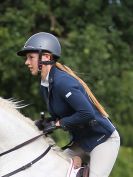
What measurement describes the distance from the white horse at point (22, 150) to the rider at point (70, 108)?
17 cm

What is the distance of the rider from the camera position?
217 inches

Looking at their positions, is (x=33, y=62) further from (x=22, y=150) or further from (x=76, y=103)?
(x=22, y=150)

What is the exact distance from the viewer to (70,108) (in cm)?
562

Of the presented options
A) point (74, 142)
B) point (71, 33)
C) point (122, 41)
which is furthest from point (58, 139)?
point (74, 142)

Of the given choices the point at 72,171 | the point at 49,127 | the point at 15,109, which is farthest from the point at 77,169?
the point at 15,109

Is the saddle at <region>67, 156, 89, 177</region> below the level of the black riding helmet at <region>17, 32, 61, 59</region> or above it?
below

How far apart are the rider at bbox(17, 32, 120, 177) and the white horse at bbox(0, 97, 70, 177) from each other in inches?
6.7

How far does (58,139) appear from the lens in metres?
11.8

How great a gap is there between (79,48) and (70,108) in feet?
27.8

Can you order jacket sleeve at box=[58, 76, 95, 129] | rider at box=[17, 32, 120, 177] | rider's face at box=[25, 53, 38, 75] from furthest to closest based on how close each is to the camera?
1. rider's face at box=[25, 53, 38, 75]
2. rider at box=[17, 32, 120, 177]
3. jacket sleeve at box=[58, 76, 95, 129]

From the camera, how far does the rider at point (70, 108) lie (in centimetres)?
551

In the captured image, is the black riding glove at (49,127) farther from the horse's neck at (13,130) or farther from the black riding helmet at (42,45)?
the black riding helmet at (42,45)

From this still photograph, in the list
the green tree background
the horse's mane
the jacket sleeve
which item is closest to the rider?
the jacket sleeve

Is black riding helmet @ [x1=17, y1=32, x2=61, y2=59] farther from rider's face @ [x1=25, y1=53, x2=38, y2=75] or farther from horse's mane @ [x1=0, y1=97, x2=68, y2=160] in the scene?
horse's mane @ [x1=0, y1=97, x2=68, y2=160]
